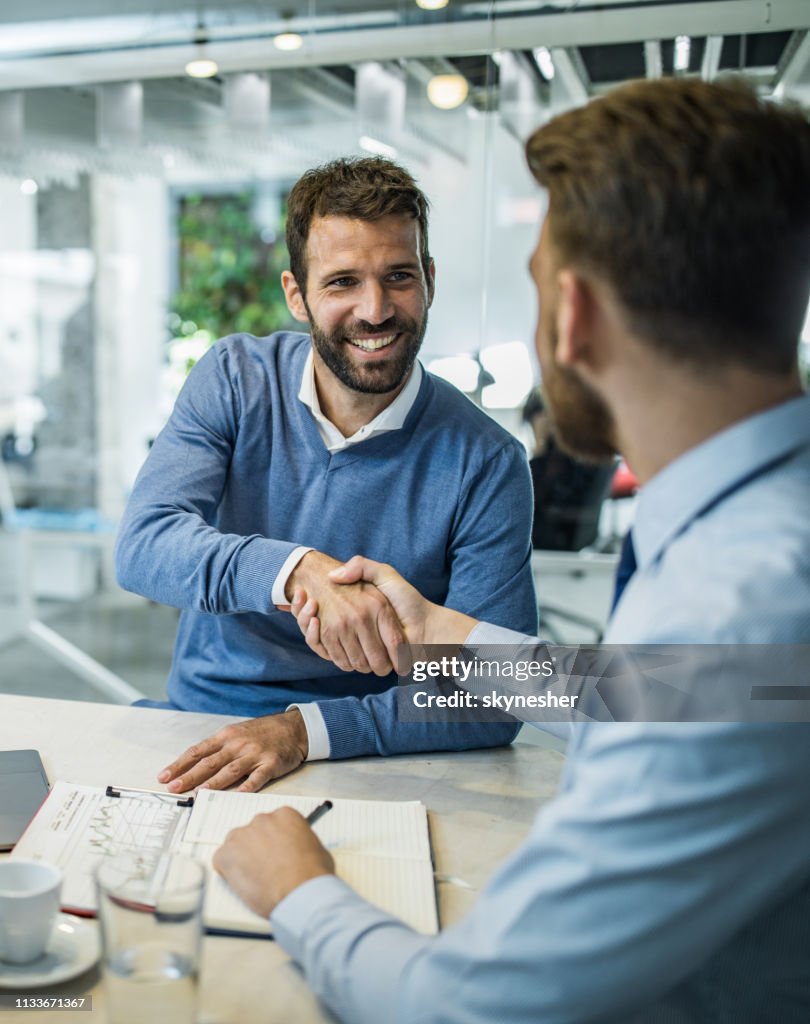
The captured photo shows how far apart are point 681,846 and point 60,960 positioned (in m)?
0.54

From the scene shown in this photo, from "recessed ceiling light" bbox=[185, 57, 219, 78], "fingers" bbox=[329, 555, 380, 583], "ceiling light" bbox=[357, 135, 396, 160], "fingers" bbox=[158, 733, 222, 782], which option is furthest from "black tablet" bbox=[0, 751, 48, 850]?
"recessed ceiling light" bbox=[185, 57, 219, 78]

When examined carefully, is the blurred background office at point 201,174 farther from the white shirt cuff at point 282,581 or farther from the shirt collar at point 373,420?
the white shirt cuff at point 282,581

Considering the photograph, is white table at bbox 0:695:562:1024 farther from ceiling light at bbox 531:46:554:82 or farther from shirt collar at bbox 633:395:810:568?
ceiling light at bbox 531:46:554:82

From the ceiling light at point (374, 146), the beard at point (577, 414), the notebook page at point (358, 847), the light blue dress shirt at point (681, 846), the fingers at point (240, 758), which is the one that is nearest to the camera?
the light blue dress shirt at point (681, 846)

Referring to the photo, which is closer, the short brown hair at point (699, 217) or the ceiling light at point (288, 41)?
the short brown hair at point (699, 217)

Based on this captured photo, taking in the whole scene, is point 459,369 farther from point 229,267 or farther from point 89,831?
point 229,267

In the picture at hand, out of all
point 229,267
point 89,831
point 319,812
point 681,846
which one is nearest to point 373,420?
point 319,812

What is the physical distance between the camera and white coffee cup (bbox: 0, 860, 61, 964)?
83 centimetres

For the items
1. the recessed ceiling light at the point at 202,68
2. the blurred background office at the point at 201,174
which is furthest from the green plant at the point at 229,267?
the recessed ceiling light at the point at 202,68

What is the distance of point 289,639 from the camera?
5.29ft

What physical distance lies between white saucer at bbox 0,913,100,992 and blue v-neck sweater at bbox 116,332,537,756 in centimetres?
62

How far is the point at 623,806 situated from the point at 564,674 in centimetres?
62

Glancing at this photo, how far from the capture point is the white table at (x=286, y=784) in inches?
33.7

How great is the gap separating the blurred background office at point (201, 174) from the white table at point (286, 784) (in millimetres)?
1834
